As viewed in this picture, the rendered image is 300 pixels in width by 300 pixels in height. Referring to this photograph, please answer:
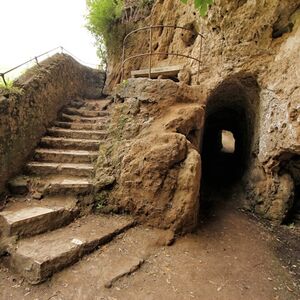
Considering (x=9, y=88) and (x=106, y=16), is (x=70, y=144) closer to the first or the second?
(x=9, y=88)

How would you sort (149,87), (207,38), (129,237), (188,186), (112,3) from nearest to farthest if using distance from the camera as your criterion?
(129,237), (188,186), (149,87), (207,38), (112,3)

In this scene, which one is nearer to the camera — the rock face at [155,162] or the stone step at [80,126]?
the rock face at [155,162]

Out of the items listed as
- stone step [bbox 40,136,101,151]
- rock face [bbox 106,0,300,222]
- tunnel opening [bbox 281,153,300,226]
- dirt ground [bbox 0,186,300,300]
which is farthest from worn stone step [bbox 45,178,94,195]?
tunnel opening [bbox 281,153,300,226]

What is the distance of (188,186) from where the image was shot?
4.36m

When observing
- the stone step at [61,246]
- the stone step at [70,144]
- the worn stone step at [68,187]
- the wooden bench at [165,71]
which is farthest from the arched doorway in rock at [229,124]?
the stone step at [70,144]

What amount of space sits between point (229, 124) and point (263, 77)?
16.0 ft

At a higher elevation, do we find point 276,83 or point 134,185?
point 276,83

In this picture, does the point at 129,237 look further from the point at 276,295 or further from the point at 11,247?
the point at 276,295

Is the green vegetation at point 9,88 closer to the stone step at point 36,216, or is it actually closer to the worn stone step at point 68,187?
the worn stone step at point 68,187

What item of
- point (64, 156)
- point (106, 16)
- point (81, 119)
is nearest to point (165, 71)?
point (81, 119)

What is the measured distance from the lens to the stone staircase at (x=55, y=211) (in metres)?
3.18

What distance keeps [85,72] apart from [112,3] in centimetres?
314

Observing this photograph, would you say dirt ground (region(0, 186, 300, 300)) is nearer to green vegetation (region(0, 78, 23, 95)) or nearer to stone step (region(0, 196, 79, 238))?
stone step (region(0, 196, 79, 238))

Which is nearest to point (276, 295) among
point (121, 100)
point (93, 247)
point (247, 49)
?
point (93, 247)
